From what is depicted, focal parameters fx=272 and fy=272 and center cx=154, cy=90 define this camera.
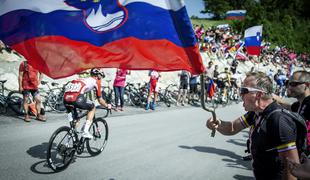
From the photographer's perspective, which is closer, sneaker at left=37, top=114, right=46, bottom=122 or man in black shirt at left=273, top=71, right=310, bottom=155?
man in black shirt at left=273, top=71, right=310, bottom=155

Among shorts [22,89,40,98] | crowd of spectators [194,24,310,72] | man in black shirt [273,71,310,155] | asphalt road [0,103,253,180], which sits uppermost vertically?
crowd of spectators [194,24,310,72]

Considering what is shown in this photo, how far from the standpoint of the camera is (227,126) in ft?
10.6

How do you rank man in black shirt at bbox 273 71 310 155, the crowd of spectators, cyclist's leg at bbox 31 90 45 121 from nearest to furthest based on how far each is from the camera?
man in black shirt at bbox 273 71 310 155, cyclist's leg at bbox 31 90 45 121, the crowd of spectators

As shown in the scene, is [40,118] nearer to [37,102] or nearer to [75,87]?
[37,102]

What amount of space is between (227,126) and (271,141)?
3.23 feet

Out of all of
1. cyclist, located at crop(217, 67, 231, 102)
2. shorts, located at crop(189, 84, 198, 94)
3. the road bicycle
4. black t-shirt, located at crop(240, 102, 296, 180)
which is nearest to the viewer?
black t-shirt, located at crop(240, 102, 296, 180)

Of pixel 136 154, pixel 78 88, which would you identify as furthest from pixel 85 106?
pixel 136 154

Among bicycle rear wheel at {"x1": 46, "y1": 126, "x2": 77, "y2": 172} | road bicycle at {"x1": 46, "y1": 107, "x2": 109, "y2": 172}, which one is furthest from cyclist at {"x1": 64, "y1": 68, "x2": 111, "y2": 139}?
bicycle rear wheel at {"x1": 46, "y1": 126, "x2": 77, "y2": 172}

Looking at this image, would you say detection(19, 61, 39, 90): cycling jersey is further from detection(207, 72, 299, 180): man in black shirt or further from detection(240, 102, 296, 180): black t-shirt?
detection(240, 102, 296, 180): black t-shirt

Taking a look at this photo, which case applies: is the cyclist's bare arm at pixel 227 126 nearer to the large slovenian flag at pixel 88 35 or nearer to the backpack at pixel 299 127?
the large slovenian flag at pixel 88 35

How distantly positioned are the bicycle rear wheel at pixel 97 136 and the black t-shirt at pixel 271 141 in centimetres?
401

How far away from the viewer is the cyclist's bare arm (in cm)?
311

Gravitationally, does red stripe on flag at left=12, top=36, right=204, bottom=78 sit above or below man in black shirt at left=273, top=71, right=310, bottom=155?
above

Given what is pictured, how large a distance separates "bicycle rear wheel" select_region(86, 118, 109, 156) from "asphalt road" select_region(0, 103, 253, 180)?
0.56ft
